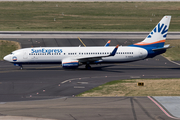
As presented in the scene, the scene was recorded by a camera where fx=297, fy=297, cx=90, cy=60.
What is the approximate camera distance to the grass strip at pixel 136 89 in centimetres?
3509

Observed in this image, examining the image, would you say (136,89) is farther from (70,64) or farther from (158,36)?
(158,36)

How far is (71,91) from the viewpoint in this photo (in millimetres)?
36688

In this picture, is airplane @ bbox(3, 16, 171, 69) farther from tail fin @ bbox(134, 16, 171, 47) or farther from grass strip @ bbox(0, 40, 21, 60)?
grass strip @ bbox(0, 40, 21, 60)

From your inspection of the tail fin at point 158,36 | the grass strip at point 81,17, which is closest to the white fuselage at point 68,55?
the tail fin at point 158,36

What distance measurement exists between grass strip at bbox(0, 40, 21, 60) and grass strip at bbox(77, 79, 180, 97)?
3390cm

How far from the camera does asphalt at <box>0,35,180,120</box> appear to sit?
27.4 meters

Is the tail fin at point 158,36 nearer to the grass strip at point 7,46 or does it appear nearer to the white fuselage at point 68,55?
the white fuselage at point 68,55

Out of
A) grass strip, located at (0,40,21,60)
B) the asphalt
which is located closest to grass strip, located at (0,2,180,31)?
grass strip, located at (0,40,21,60)

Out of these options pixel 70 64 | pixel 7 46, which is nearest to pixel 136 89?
pixel 70 64

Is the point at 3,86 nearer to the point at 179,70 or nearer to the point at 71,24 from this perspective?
the point at 179,70

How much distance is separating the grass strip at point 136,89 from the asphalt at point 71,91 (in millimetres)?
1946

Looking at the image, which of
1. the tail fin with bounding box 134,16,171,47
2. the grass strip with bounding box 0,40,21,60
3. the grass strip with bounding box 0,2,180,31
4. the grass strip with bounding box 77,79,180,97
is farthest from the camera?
the grass strip with bounding box 0,2,180,31

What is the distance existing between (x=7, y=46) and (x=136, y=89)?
4267 cm

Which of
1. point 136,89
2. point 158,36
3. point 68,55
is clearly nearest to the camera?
point 136,89
